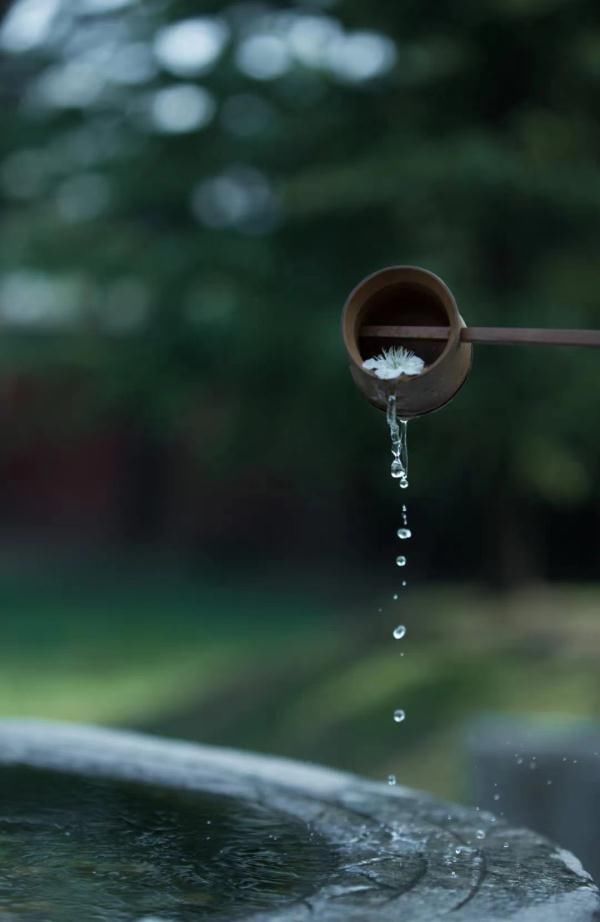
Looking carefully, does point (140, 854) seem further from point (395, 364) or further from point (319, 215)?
point (319, 215)

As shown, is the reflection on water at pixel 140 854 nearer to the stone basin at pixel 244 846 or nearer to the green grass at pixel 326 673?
the stone basin at pixel 244 846

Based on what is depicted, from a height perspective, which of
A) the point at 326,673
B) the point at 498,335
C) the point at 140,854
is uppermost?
the point at 326,673

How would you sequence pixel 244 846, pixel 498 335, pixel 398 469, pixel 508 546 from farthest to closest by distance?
pixel 508 546
pixel 398 469
pixel 244 846
pixel 498 335

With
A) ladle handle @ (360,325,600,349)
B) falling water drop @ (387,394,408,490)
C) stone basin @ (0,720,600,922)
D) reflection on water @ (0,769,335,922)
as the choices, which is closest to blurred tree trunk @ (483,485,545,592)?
stone basin @ (0,720,600,922)

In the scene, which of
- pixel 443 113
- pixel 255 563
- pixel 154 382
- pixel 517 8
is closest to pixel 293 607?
pixel 255 563

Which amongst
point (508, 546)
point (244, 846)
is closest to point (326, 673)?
point (508, 546)

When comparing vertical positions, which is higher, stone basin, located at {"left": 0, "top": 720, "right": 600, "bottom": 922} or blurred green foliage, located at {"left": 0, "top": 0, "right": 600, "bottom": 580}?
blurred green foliage, located at {"left": 0, "top": 0, "right": 600, "bottom": 580}

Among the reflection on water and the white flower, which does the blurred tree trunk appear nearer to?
the reflection on water
